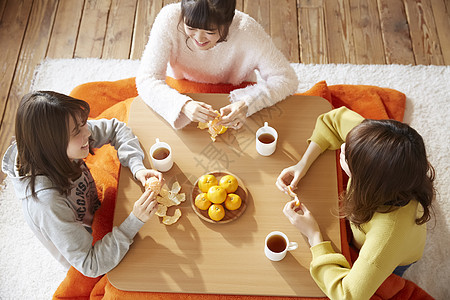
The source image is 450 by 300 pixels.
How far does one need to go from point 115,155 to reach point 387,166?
115cm

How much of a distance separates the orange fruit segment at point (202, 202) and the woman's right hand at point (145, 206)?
131 millimetres

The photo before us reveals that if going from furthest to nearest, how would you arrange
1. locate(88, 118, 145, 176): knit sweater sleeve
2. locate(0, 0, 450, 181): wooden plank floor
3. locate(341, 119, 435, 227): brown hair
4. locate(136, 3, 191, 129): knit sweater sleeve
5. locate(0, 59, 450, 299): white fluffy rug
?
locate(0, 0, 450, 181): wooden plank floor < locate(0, 59, 450, 299): white fluffy rug < locate(136, 3, 191, 129): knit sweater sleeve < locate(88, 118, 145, 176): knit sweater sleeve < locate(341, 119, 435, 227): brown hair

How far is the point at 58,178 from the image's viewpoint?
1.26 m

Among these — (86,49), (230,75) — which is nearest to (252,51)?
(230,75)

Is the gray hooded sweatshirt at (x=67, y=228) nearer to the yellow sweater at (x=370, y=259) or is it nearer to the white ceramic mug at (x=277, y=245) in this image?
the white ceramic mug at (x=277, y=245)

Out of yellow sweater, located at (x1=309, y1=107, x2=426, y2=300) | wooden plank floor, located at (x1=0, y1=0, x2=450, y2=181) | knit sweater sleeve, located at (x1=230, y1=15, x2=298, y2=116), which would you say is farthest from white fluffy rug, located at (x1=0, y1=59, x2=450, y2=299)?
knit sweater sleeve, located at (x1=230, y1=15, x2=298, y2=116)

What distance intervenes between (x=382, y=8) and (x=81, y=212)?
2242 mm

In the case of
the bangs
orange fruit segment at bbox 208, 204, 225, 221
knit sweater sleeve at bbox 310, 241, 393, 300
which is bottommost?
knit sweater sleeve at bbox 310, 241, 393, 300

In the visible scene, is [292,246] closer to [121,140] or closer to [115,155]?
[121,140]

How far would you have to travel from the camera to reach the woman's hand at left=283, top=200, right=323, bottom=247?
1.25 metres

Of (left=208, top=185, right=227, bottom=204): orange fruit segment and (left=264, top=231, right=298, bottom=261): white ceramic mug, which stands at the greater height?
(left=208, top=185, right=227, bottom=204): orange fruit segment

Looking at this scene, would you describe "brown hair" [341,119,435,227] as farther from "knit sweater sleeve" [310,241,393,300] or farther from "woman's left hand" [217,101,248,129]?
"woman's left hand" [217,101,248,129]

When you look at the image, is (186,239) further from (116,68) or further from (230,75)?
(116,68)

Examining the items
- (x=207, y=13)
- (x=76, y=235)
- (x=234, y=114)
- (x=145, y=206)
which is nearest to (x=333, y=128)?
(x=234, y=114)
